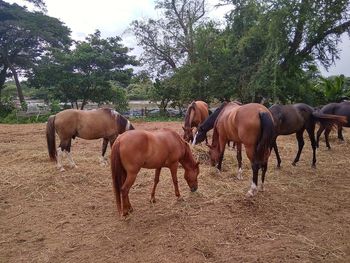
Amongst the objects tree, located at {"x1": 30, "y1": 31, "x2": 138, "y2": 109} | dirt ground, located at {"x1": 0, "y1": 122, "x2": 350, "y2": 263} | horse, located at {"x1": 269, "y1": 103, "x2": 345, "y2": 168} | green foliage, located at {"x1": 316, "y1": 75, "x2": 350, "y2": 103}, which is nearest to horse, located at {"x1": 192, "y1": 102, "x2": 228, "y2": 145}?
dirt ground, located at {"x1": 0, "y1": 122, "x2": 350, "y2": 263}

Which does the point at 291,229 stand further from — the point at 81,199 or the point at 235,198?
the point at 81,199

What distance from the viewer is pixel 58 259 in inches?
136

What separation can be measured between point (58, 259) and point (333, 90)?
1603 cm

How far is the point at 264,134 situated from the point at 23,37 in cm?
2140

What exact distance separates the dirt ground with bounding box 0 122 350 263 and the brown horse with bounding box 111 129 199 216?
470 mm

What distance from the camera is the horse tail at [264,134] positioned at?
15.5ft

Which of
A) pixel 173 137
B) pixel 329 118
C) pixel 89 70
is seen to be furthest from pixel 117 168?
pixel 89 70

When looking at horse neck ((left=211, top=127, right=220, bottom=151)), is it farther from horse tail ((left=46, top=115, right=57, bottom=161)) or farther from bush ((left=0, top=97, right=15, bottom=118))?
bush ((left=0, top=97, right=15, bottom=118))

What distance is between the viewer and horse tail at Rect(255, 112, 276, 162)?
4719mm

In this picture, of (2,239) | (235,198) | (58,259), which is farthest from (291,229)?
(2,239)

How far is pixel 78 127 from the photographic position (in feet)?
22.8

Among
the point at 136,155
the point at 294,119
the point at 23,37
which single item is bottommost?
the point at 136,155

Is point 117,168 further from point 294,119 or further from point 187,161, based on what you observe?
point 294,119

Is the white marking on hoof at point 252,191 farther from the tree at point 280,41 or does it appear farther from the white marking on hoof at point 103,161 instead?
the tree at point 280,41
